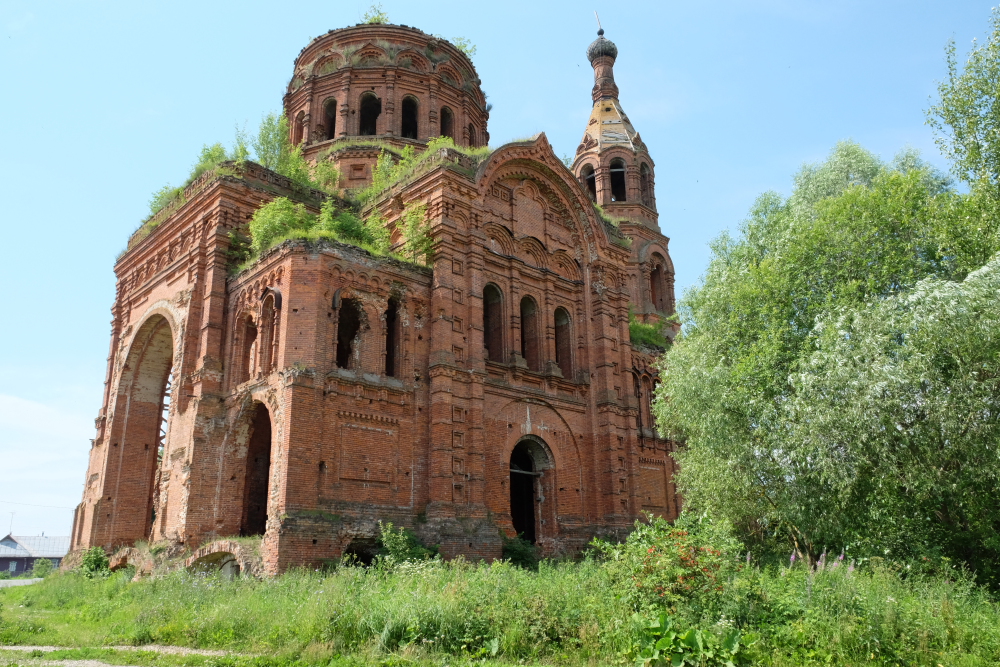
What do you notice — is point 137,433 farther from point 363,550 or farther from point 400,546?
point 400,546

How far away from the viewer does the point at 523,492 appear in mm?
19844

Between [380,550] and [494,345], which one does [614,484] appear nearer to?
[494,345]

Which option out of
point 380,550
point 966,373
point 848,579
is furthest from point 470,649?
point 966,373

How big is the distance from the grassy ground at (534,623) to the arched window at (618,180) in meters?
23.1

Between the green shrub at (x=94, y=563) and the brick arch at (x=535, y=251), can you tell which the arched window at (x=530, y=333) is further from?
the green shrub at (x=94, y=563)

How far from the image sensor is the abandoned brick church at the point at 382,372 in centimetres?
1567

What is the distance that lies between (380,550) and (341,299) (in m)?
5.38

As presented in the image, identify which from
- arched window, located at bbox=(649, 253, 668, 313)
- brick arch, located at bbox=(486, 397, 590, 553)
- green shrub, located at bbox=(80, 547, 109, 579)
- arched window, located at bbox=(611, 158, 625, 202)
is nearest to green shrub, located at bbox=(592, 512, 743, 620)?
brick arch, located at bbox=(486, 397, 590, 553)

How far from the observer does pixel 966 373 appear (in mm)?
11570

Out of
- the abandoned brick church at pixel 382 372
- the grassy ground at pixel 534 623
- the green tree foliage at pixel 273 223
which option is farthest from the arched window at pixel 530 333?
the grassy ground at pixel 534 623

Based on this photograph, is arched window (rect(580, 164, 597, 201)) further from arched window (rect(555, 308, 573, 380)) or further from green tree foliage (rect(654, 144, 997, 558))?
green tree foliage (rect(654, 144, 997, 558))

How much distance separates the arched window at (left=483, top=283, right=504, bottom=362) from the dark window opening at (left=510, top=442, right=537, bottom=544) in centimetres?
244

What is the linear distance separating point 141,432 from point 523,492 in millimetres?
10871

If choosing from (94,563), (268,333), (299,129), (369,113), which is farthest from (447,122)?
A: (94,563)
